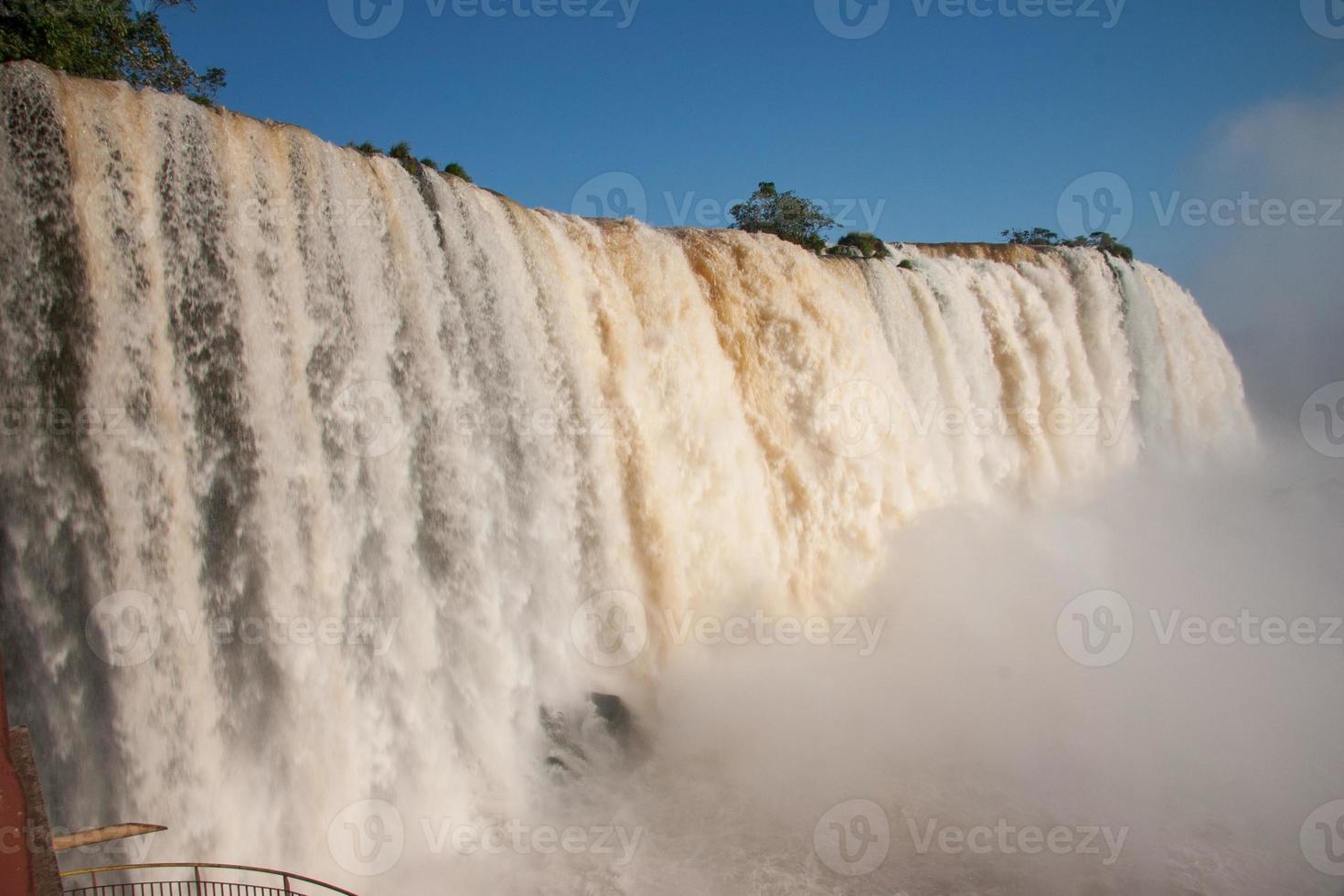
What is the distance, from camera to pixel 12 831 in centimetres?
379

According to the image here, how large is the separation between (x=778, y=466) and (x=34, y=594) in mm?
7665

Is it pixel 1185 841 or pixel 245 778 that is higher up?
pixel 245 778

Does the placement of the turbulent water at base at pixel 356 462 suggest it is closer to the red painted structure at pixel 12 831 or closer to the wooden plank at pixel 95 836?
the wooden plank at pixel 95 836

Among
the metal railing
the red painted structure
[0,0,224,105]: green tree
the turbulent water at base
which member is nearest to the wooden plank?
the red painted structure

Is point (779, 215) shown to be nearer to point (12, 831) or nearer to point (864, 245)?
point (864, 245)

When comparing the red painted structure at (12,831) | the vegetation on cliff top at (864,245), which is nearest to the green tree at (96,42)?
the red painted structure at (12,831)

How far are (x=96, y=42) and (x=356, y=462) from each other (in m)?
8.69

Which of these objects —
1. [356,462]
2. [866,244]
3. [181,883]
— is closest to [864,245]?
[866,244]

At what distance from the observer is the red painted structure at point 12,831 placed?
12.2 ft

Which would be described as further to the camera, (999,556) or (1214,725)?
(999,556)

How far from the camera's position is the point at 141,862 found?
5.77 m

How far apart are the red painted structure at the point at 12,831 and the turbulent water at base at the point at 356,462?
193 cm

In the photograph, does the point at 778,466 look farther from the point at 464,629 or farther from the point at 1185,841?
the point at 1185,841

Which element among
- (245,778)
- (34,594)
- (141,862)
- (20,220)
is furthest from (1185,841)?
(20,220)
